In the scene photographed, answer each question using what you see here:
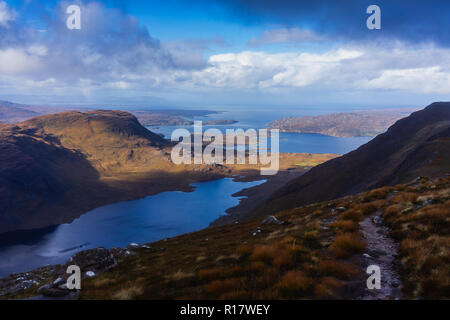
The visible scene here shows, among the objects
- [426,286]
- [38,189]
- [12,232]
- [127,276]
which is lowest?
[12,232]

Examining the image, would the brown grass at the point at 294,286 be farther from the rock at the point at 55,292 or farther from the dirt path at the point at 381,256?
the rock at the point at 55,292

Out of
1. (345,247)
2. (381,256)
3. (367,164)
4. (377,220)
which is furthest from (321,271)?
(367,164)

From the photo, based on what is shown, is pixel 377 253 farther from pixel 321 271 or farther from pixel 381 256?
pixel 321 271

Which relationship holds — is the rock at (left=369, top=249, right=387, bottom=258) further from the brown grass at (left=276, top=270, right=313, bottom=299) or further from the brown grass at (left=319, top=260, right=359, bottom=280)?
the brown grass at (left=276, top=270, right=313, bottom=299)

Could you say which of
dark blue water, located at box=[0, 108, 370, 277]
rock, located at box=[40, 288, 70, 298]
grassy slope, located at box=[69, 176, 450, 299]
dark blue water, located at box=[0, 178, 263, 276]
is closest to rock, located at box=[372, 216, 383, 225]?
grassy slope, located at box=[69, 176, 450, 299]
